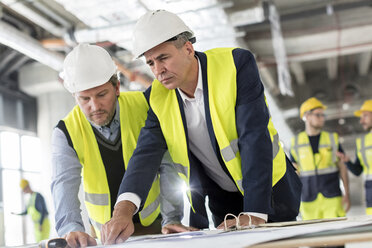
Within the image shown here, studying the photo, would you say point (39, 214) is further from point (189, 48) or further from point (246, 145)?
point (246, 145)

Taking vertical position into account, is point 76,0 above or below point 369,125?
above

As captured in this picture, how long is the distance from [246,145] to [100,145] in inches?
31.3

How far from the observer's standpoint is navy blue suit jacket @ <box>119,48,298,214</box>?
5.79ft

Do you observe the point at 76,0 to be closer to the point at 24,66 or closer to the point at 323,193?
the point at 323,193

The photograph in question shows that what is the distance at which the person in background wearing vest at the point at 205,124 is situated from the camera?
5.99 ft

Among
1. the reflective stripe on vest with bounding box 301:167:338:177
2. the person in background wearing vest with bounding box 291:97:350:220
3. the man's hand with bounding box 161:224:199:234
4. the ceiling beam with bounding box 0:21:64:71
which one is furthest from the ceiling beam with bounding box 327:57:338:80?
the man's hand with bounding box 161:224:199:234

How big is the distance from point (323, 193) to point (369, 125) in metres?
1.01

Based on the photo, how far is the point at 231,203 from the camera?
2.24 metres

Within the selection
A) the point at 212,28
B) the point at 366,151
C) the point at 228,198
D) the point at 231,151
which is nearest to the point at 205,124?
the point at 231,151

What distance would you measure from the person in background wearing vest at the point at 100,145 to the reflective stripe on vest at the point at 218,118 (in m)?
0.23

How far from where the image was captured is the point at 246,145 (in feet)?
6.01

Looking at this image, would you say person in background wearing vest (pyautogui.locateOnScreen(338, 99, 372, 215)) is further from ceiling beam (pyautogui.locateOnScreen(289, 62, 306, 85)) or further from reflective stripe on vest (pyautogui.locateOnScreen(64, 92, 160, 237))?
ceiling beam (pyautogui.locateOnScreen(289, 62, 306, 85))

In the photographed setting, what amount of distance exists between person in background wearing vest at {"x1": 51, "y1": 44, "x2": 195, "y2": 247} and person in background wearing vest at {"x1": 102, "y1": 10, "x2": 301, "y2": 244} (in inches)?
8.7

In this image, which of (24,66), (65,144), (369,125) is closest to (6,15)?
(24,66)
